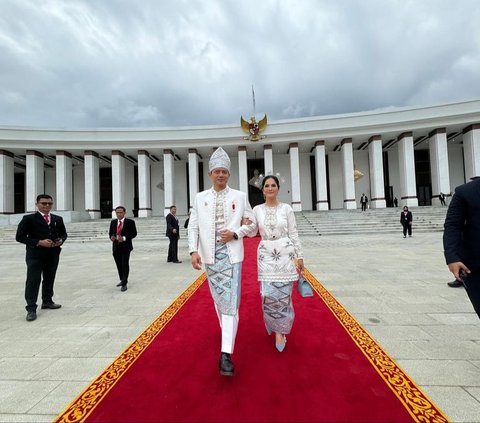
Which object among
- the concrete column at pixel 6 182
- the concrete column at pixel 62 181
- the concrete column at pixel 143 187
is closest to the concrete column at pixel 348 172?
the concrete column at pixel 143 187

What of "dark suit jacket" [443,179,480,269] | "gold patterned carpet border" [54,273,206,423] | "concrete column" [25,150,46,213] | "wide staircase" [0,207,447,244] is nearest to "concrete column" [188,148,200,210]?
"wide staircase" [0,207,447,244]

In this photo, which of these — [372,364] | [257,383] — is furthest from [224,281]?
[372,364]

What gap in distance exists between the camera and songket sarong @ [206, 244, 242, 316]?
2203 millimetres

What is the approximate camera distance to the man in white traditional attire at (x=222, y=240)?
220 cm

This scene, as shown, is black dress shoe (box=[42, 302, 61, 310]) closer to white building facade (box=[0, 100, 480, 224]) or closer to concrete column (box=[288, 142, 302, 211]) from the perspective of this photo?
white building facade (box=[0, 100, 480, 224])

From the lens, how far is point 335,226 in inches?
664

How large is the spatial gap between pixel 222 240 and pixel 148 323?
1.87 metres

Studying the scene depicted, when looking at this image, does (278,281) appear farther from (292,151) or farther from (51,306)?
(292,151)

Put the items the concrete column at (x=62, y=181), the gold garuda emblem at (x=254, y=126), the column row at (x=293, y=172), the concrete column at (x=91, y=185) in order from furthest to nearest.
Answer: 1. the concrete column at (x=91, y=185)
2. the concrete column at (x=62, y=181)
3. the gold garuda emblem at (x=254, y=126)
4. the column row at (x=293, y=172)

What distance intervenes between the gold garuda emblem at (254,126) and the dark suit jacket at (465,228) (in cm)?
2302

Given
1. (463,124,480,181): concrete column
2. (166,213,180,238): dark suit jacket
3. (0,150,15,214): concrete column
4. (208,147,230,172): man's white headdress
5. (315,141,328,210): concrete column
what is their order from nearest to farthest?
(208,147,230,172): man's white headdress → (166,213,180,238): dark suit jacket → (463,124,480,181): concrete column → (0,150,15,214): concrete column → (315,141,328,210): concrete column

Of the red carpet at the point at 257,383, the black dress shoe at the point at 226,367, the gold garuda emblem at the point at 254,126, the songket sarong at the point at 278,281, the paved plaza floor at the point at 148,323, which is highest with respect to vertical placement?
the gold garuda emblem at the point at 254,126

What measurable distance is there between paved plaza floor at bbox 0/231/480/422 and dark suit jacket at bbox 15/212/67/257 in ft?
3.13

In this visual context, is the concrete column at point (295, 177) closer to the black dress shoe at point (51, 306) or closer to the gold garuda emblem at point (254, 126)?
the gold garuda emblem at point (254, 126)
